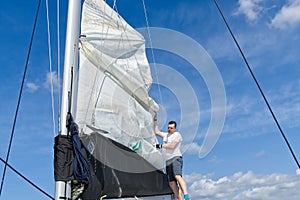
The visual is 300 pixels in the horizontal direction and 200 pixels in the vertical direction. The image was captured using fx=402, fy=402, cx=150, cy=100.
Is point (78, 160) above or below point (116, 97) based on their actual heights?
below

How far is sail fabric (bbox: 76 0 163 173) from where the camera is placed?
5.62m

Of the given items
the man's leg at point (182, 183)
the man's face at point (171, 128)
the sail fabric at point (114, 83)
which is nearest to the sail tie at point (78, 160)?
the sail fabric at point (114, 83)

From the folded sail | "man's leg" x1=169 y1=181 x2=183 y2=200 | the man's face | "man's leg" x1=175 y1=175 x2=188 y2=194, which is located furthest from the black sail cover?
the man's face

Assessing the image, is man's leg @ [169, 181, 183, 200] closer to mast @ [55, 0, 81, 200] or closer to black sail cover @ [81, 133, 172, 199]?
black sail cover @ [81, 133, 172, 199]

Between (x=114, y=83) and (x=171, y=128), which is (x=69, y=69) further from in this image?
(x=171, y=128)

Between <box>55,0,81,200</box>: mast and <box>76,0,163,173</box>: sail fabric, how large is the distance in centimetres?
55

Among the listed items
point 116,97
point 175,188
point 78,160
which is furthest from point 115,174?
point 116,97

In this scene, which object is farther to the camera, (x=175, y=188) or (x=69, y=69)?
(x=175, y=188)

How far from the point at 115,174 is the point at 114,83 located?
174 cm

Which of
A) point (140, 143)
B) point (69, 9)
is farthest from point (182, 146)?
point (69, 9)

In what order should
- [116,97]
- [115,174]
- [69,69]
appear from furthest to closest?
[116,97], [115,174], [69,69]

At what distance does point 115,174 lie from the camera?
5047 mm

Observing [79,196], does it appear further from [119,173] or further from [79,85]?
[79,85]

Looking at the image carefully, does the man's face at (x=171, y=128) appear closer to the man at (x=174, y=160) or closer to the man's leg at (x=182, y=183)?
the man at (x=174, y=160)
